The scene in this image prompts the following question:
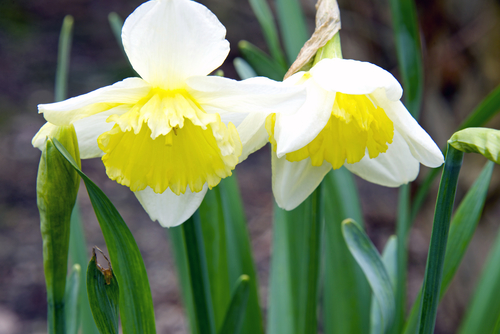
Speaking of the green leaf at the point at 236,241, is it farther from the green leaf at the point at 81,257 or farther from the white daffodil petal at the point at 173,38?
the white daffodil petal at the point at 173,38

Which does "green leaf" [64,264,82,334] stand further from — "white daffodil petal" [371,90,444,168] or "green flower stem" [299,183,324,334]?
"white daffodil petal" [371,90,444,168]

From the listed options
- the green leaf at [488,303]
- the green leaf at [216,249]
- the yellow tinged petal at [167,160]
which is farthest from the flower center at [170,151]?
the green leaf at [488,303]

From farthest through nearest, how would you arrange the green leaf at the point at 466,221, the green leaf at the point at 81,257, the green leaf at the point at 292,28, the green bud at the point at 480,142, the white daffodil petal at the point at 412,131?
the green leaf at the point at 292,28 < the green leaf at the point at 81,257 < the green leaf at the point at 466,221 < the white daffodil petal at the point at 412,131 < the green bud at the point at 480,142

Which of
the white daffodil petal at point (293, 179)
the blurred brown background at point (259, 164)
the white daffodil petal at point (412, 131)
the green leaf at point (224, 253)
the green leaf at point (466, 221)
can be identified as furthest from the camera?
the blurred brown background at point (259, 164)

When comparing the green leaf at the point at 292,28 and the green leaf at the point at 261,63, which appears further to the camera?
the green leaf at the point at 292,28

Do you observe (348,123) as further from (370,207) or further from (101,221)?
(370,207)

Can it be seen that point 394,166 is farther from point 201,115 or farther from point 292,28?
point 292,28

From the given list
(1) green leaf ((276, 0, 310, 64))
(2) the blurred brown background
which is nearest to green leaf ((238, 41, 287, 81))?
(1) green leaf ((276, 0, 310, 64))
